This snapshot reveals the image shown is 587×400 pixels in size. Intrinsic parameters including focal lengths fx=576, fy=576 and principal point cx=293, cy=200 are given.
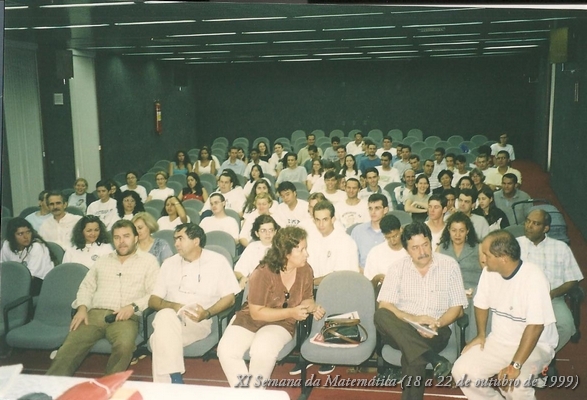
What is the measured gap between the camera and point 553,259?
3656 mm

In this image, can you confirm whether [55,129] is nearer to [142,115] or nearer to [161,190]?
[142,115]

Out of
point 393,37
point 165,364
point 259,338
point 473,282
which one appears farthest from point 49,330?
point 393,37

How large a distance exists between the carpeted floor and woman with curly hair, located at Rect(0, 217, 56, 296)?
0.56 meters

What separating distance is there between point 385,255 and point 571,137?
4.99ft

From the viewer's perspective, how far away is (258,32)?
4.30 m

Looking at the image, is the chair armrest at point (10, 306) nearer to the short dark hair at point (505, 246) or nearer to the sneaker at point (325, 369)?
the sneaker at point (325, 369)

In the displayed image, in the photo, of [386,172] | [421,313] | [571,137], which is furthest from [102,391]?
[571,137]

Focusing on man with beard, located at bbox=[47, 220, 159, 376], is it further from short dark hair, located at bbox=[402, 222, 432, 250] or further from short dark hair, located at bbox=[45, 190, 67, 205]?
short dark hair, located at bbox=[402, 222, 432, 250]

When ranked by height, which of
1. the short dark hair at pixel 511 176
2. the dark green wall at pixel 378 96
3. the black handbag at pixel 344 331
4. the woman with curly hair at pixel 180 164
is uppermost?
the dark green wall at pixel 378 96

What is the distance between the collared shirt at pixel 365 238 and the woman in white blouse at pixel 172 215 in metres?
1.29

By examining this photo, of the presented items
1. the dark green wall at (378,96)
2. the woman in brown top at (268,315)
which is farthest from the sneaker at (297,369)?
the dark green wall at (378,96)

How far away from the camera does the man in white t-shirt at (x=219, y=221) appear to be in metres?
4.31

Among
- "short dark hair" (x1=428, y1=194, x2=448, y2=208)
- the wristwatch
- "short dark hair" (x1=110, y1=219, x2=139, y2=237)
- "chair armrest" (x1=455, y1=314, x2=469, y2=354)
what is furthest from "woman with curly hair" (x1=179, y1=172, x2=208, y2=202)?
the wristwatch

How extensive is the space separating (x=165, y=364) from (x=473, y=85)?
296 centimetres
